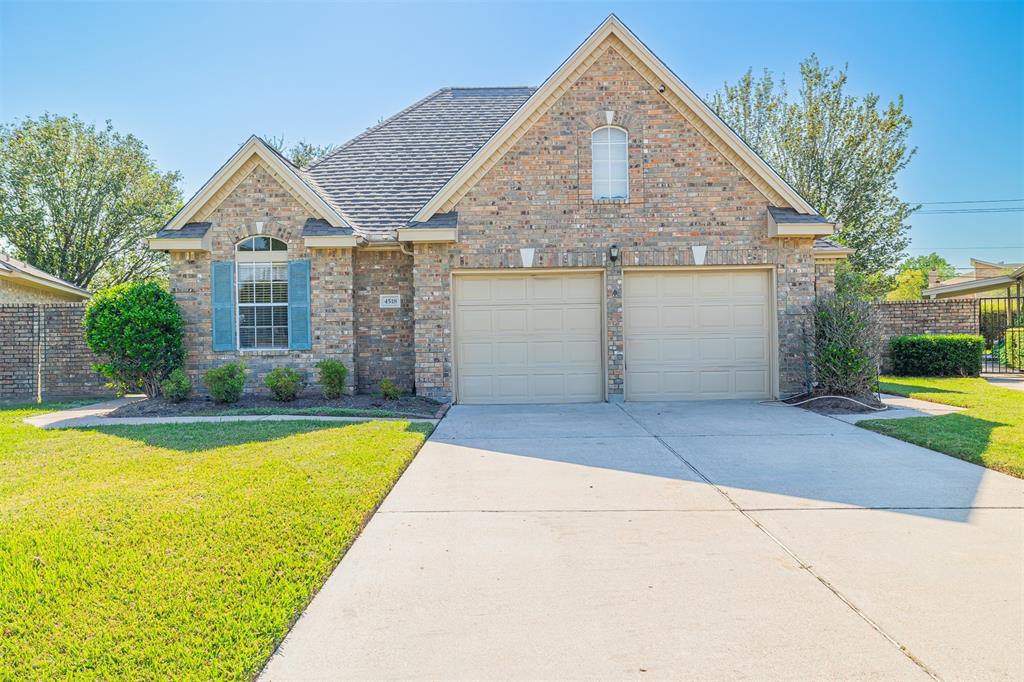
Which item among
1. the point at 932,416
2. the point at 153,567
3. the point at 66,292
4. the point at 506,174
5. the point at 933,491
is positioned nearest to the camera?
the point at 153,567

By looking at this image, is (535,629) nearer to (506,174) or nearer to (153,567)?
(153,567)

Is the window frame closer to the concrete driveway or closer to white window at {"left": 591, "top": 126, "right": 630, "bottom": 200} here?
white window at {"left": 591, "top": 126, "right": 630, "bottom": 200}

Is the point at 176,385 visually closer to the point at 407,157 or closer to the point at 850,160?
the point at 407,157

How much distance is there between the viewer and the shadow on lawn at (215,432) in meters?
7.41

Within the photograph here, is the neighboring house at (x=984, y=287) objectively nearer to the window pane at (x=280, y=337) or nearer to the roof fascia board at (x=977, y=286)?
the roof fascia board at (x=977, y=286)

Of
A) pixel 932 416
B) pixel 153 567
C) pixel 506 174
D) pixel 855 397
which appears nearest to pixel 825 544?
pixel 153 567

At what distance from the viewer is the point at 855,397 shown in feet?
33.6

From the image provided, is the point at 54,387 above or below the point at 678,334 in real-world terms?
below

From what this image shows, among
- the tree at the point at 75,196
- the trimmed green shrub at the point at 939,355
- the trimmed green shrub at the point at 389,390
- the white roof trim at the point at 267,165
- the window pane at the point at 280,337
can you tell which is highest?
the tree at the point at 75,196

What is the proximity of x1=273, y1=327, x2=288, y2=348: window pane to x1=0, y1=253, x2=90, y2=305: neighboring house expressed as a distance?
10126 mm

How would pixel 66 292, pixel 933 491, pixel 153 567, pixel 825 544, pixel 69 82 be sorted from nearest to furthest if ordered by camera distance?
pixel 153 567
pixel 825 544
pixel 933 491
pixel 66 292
pixel 69 82

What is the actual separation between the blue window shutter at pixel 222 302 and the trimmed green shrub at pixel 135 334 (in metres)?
0.64

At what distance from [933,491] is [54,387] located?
15.6m

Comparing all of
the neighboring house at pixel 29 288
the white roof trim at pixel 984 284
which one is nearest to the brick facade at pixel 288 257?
the neighboring house at pixel 29 288
